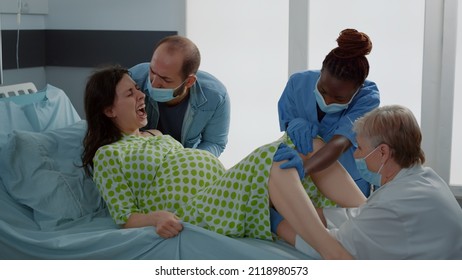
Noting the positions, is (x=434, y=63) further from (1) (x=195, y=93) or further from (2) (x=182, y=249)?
(2) (x=182, y=249)

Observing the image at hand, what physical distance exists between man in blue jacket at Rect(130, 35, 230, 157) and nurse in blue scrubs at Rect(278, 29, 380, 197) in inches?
11.5


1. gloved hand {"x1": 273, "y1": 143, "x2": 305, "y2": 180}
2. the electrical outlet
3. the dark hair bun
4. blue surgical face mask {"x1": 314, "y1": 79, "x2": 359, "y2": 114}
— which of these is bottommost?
gloved hand {"x1": 273, "y1": 143, "x2": 305, "y2": 180}

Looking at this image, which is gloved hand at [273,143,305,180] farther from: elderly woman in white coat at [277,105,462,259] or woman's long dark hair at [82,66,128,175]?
woman's long dark hair at [82,66,128,175]

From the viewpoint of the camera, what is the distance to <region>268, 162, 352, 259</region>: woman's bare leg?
1.86 m

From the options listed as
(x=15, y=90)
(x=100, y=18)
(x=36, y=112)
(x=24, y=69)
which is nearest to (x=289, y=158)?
(x=36, y=112)

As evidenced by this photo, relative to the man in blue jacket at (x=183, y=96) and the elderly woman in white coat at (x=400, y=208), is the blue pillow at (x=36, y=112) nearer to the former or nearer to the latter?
the man in blue jacket at (x=183, y=96)

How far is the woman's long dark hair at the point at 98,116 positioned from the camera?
2326 mm

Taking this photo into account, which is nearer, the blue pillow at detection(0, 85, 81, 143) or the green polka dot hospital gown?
the green polka dot hospital gown

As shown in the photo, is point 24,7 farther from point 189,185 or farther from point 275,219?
A: point 275,219

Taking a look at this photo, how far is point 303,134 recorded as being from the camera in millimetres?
2311

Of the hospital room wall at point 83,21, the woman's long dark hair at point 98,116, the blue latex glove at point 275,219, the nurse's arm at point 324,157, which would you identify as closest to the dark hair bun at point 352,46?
the nurse's arm at point 324,157

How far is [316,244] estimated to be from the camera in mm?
1886

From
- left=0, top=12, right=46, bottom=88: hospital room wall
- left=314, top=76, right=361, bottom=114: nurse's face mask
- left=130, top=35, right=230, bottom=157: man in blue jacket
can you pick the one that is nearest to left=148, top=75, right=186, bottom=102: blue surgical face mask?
left=130, top=35, right=230, bottom=157: man in blue jacket

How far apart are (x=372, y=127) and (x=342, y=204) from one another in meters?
0.34
